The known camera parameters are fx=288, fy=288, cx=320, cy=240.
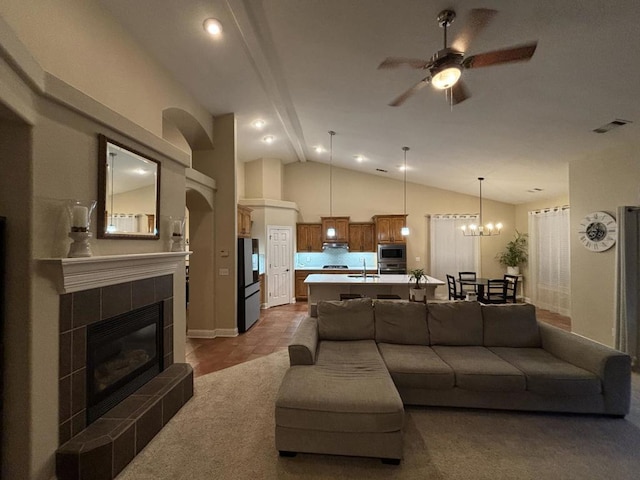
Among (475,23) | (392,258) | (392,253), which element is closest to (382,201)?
(392,253)

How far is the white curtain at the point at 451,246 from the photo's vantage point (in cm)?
816

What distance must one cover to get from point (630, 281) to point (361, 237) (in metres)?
5.45

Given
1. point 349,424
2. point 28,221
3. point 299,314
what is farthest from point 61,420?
point 299,314

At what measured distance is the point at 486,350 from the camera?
3059 millimetres

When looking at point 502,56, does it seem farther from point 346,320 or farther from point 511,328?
point 346,320

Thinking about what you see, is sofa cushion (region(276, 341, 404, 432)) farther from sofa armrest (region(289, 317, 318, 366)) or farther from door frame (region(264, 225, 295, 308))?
door frame (region(264, 225, 295, 308))

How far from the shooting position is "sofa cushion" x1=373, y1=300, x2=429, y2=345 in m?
3.28

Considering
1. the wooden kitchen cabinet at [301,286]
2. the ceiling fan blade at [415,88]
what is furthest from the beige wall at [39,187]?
the wooden kitchen cabinet at [301,286]

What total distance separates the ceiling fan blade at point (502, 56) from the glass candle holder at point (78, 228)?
2934mm

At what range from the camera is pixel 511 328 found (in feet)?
10.5

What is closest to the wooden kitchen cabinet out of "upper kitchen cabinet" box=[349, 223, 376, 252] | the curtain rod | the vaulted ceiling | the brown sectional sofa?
"upper kitchen cabinet" box=[349, 223, 376, 252]

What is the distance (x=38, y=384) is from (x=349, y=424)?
200cm

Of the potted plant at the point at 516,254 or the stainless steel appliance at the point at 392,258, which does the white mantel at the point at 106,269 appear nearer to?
the stainless steel appliance at the point at 392,258

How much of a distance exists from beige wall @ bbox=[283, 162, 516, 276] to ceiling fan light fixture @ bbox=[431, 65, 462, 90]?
249 inches
